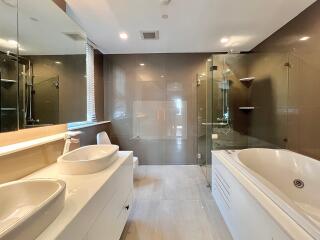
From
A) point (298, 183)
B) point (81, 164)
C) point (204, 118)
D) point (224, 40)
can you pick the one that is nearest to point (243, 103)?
point (204, 118)

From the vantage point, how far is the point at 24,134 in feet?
5.30

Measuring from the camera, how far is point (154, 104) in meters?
4.20

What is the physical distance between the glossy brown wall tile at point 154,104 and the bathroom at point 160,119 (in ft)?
0.07

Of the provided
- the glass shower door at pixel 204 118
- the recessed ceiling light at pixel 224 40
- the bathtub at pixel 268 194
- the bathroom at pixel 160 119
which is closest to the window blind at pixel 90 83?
the bathroom at pixel 160 119

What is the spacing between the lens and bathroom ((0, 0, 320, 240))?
1.26 m

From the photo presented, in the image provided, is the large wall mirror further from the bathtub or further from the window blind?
the bathtub

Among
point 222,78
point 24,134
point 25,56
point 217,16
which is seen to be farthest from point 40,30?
point 222,78

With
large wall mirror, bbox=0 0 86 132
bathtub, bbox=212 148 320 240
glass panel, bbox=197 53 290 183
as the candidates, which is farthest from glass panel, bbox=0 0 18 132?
glass panel, bbox=197 53 290 183

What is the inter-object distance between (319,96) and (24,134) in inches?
120

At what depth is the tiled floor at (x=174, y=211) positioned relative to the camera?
1.98 meters

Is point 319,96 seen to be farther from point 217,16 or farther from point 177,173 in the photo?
point 177,173

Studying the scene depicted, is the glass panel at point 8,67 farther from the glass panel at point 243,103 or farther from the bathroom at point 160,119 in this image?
the glass panel at point 243,103

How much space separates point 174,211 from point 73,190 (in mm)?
1555

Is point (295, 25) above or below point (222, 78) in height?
above
